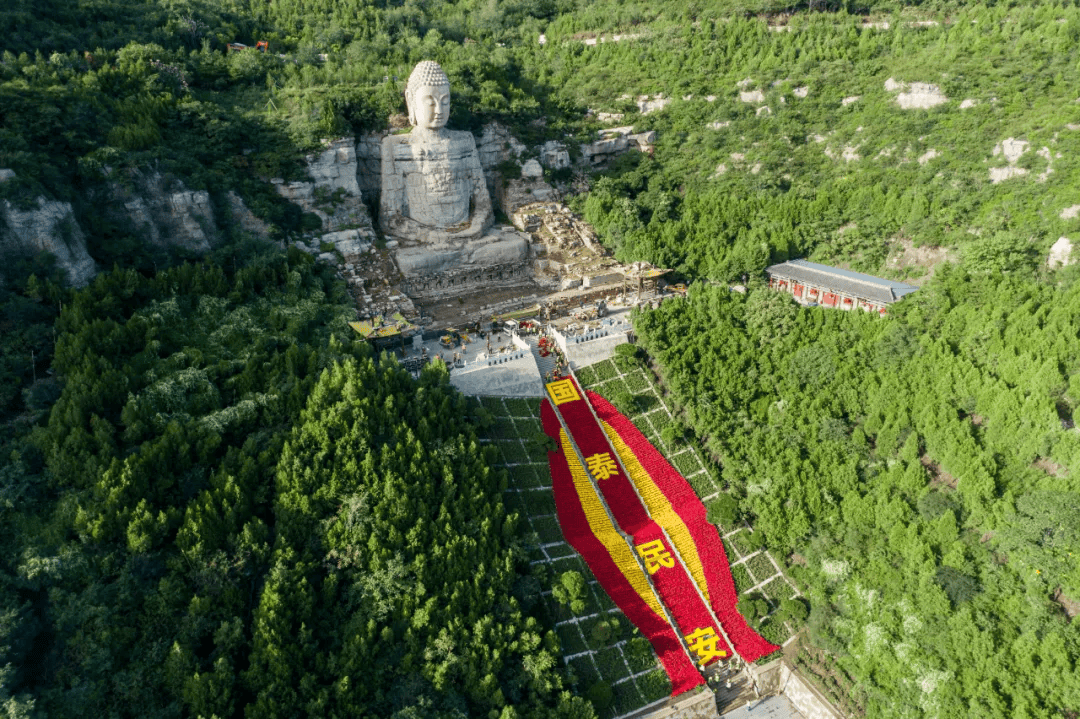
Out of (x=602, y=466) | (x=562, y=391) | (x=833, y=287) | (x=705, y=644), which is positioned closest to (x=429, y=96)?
(x=562, y=391)

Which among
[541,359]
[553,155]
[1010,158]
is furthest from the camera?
[553,155]

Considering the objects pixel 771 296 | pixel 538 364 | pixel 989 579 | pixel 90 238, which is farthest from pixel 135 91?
pixel 989 579

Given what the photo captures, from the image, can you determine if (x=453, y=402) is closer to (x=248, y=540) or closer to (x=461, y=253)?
(x=248, y=540)

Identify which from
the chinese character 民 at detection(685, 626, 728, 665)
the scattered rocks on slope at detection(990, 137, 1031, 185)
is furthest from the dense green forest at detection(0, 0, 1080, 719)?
the chinese character 民 at detection(685, 626, 728, 665)

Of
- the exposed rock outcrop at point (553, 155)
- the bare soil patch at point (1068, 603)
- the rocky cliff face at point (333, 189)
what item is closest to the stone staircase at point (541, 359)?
the rocky cliff face at point (333, 189)

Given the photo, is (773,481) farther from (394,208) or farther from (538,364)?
(394,208)
